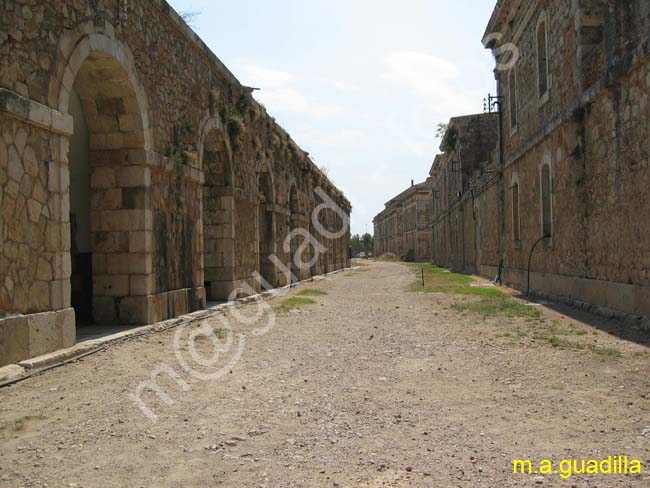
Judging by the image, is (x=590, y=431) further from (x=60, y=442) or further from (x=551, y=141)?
(x=551, y=141)

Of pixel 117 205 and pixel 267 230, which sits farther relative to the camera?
pixel 267 230

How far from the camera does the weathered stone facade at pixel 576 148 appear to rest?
306 inches

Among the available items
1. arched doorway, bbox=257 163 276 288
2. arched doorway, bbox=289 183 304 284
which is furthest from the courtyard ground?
arched doorway, bbox=289 183 304 284

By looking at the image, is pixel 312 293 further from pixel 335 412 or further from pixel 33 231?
pixel 335 412

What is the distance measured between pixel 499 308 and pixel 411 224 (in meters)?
48.4

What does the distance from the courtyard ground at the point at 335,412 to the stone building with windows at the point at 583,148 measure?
1.79 m

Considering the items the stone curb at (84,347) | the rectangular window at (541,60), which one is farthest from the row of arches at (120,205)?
the rectangular window at (541,60)

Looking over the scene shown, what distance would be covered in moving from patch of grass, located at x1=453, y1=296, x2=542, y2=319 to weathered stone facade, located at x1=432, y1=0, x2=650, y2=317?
3.14 feet

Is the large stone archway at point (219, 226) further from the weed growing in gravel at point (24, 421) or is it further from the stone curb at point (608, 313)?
the weed growing in gravel at point (24, 421)

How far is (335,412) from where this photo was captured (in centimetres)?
395

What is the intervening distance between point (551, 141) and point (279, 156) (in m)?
7.92

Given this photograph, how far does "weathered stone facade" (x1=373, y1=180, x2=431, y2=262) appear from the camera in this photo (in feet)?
179

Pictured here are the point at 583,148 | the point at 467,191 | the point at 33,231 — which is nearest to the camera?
the point at 33,231

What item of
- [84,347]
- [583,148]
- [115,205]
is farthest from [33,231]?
[583,148]
